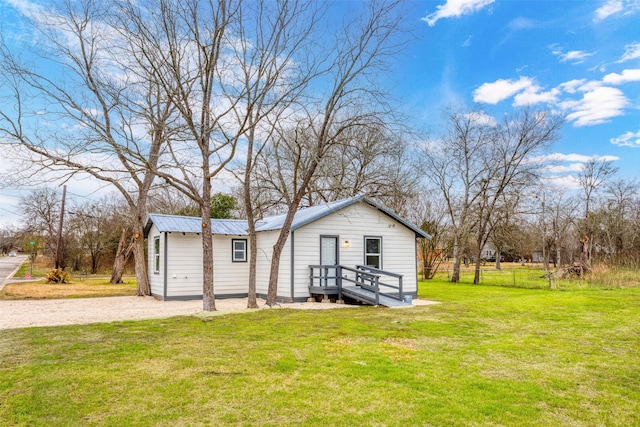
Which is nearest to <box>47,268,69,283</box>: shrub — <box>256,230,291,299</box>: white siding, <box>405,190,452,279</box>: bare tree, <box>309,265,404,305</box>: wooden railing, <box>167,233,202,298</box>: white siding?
<box>167,233,202,298</box>: white siding

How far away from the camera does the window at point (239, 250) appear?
1620 centimetres

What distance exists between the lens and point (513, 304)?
12633 mm

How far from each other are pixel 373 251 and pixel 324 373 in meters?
10.6

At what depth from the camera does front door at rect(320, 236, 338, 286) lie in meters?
14.7

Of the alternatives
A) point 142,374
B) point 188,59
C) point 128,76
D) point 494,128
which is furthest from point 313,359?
point 494,128

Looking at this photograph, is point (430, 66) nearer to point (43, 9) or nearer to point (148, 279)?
point (43, 9)

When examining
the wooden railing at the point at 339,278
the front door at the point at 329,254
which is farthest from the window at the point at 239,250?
the front door at the point at 329,254

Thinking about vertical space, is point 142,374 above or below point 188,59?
below

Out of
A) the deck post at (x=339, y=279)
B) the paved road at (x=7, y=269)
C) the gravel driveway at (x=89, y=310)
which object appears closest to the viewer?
the gravel driveway at (x=89, y=310)

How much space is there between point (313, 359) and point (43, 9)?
11.9 metres

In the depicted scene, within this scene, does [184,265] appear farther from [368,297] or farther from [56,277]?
[56,277]

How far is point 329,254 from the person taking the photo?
49.0ft

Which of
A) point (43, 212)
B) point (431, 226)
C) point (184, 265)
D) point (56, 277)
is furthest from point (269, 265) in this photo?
point (43, 212)

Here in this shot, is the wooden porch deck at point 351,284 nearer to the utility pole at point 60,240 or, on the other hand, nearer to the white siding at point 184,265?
the white siding at point 184,265
